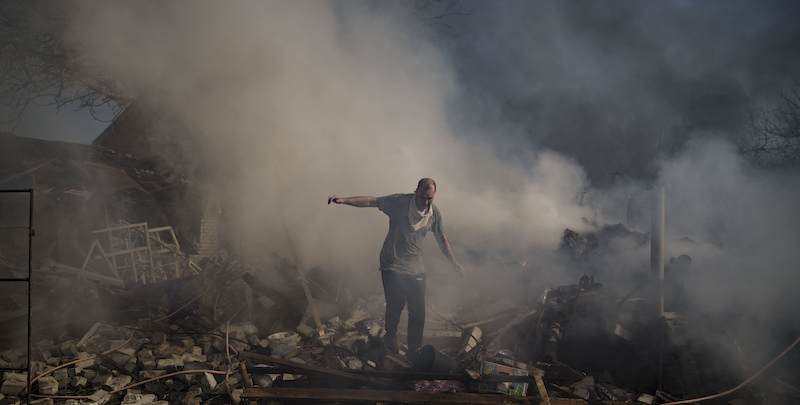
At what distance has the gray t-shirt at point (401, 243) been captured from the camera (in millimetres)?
4105

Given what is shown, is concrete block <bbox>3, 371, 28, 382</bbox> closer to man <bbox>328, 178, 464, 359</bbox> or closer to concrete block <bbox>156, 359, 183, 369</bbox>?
concrete block <bbox>156, 359, 183, 369</bbox>

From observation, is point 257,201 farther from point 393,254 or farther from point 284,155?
point 393,254

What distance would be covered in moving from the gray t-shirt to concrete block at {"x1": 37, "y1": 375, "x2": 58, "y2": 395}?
3192mm

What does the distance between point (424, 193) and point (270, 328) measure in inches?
126

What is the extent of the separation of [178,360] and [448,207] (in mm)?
5335

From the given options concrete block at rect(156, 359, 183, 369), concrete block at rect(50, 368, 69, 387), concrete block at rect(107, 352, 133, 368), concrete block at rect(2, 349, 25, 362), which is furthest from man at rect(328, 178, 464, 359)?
concrete block at rect(2, 349, 25, 362)

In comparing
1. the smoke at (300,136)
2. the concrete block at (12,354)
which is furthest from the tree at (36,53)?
the concrete block at (12,354)

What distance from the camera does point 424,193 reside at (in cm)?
402

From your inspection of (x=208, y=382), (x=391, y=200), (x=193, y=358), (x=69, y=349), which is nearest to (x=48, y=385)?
(x=69, y=349)

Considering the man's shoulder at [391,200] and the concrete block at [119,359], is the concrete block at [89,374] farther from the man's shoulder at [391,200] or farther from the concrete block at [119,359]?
the man's shoulder at [391,200]

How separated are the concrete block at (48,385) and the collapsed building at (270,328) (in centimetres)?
2

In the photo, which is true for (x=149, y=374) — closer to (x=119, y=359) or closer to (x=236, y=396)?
(x=119, y=359)

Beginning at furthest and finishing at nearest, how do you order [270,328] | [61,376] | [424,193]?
[270,328] → [424,193] → [61,376]

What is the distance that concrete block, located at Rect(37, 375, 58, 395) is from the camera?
11.5ft
